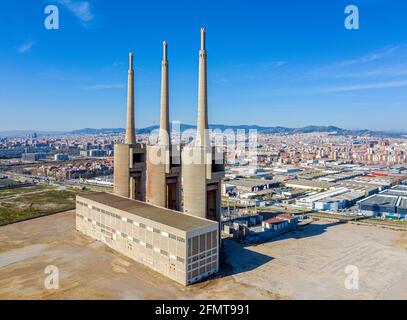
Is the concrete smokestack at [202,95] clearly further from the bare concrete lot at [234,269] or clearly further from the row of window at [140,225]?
the bare concrete lot at [234,269]

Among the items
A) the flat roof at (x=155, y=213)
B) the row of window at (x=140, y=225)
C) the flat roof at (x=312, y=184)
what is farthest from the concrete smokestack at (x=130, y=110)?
the flat roof at (x=312, y=184)

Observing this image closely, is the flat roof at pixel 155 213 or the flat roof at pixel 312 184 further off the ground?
the flat roof at pixel 155 213

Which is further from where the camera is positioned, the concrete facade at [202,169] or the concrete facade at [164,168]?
the concrete facade at [164,168]

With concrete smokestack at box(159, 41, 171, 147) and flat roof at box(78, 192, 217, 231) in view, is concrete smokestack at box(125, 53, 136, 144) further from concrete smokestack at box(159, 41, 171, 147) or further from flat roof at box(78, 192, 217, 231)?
flat roof at box(78, 192, 217, 231)

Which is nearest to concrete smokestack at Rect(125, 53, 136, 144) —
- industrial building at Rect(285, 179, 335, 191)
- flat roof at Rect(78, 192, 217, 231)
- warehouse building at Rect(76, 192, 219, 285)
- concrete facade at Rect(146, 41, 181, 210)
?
concrete facade at Rect(146, 41, 181, 210)
